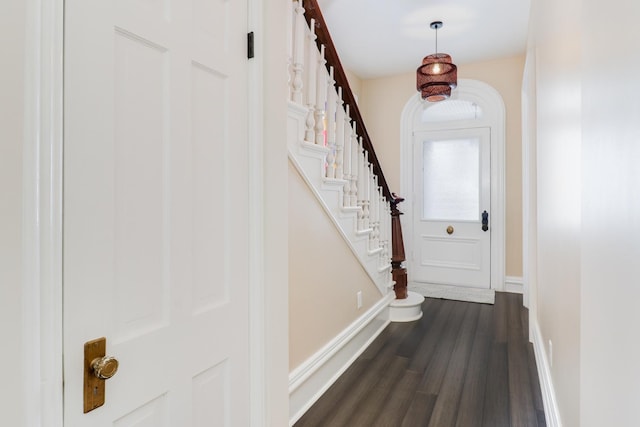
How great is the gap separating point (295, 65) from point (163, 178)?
1.25 meters

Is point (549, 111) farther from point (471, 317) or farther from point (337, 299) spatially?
point (471, 317)

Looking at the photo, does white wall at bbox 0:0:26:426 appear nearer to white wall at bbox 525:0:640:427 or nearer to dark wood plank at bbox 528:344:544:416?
white wall at bbox 525:0:640:427

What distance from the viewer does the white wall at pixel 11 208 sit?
66 centimetres

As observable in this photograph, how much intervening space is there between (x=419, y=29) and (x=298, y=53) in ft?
8.11

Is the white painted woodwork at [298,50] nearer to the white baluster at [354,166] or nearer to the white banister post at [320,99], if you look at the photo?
the white banister post at [320,99]

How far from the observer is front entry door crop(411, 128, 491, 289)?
477cm

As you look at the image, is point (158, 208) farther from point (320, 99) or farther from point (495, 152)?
point (495, 152)

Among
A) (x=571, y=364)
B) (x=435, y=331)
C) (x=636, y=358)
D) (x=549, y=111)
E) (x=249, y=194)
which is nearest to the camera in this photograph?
(x=636, y=358)

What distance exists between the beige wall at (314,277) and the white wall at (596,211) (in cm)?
120

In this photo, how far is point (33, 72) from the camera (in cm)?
70

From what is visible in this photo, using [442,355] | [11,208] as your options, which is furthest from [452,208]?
[11,208]

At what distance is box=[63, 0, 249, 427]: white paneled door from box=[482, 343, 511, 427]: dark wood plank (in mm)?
1432

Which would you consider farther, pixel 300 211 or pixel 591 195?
pixel 300 211

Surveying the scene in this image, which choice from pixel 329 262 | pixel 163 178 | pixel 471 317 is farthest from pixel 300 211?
pixel 471 317
